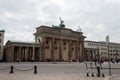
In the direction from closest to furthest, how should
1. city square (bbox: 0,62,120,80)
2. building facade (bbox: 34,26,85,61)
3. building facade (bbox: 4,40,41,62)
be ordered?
city square (bbox: 0,62,120,80) → building facade (bbox: 4,40,41,62) → building facade (bbox: 34,26,85,61)

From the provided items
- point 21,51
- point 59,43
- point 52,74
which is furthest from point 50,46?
point 52,74

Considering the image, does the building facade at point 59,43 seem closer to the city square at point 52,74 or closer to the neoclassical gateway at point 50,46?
the neoclassical gateway at point 50,46

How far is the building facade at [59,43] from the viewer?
91944 mm

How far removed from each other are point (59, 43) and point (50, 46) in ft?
19.9

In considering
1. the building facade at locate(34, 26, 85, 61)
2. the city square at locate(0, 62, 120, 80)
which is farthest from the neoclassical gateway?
the city square at locate(0, 62, 120, 80)

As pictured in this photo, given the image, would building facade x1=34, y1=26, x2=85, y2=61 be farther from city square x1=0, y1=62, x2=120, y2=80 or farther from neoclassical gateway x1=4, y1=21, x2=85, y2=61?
city square x1=0, y1=62, x2=120, y2=80

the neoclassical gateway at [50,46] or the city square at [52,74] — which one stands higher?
the neoclassical gateway at [50,46]

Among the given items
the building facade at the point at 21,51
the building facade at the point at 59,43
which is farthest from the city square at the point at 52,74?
the building facade at the point at 59,43

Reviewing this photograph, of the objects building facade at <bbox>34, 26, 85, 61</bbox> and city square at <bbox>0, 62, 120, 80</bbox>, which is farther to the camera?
building facade at <bbox>34, 26, 85, 61</bbox>

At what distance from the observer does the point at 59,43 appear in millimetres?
98312

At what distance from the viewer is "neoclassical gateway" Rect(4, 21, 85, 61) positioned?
87.0 meters

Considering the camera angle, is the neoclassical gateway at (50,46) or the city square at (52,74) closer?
the city square at (52,74)

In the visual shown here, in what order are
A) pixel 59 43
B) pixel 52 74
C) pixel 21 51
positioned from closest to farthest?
pixel 52 74 → pixel 21 51 → pixel 59 43

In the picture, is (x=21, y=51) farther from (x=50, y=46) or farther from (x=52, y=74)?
(x=52, y=74)
